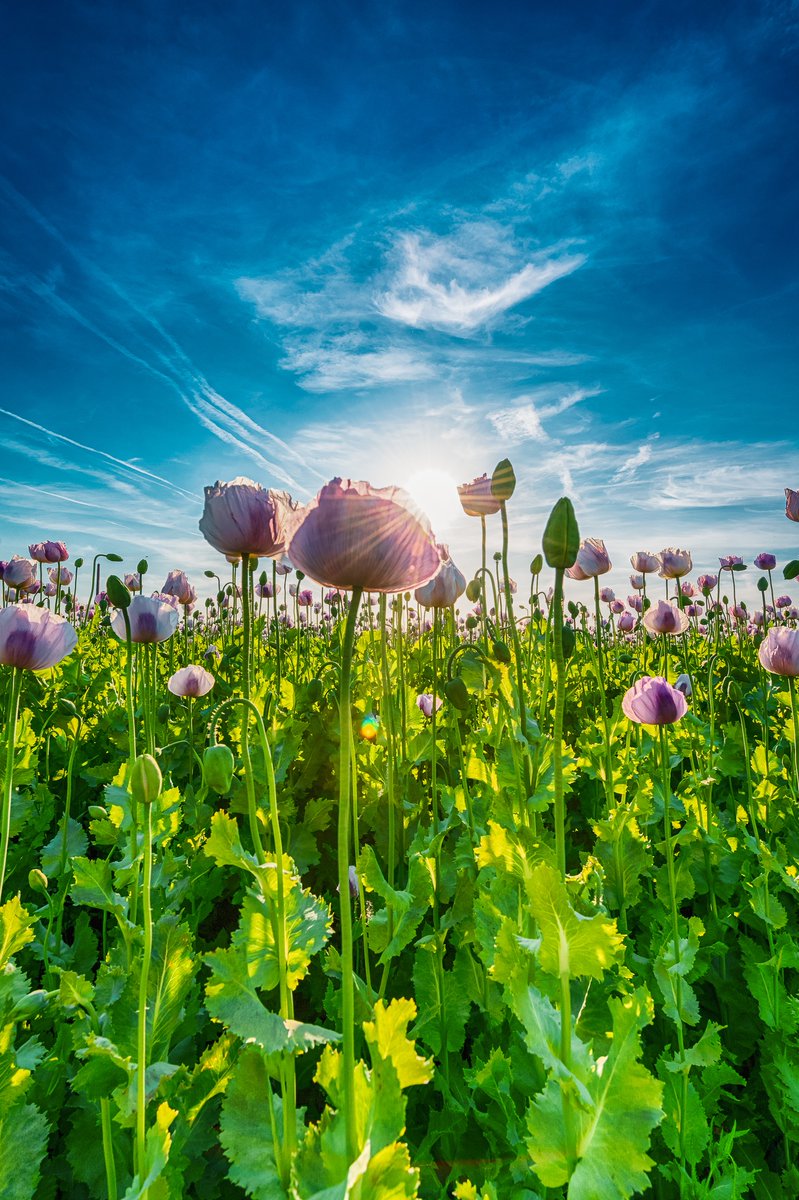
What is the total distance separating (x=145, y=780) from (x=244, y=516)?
508mm

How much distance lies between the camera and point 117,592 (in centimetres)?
181

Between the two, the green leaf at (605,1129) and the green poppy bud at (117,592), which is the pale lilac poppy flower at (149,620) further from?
the green leaf at (605,1129)

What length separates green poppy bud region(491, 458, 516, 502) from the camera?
1.86m

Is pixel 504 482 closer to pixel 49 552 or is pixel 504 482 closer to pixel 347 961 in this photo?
pixel 347 961

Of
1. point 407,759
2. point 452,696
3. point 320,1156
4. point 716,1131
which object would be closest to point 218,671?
point 407,759

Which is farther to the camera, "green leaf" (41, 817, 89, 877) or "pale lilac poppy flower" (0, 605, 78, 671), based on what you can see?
"green leaf" (41, 817, 89, 877)

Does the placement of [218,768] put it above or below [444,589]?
below

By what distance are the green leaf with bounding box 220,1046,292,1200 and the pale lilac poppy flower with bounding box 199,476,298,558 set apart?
0.87 metres

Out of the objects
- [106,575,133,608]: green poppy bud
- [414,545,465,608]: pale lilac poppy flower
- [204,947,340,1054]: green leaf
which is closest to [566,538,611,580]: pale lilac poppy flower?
[414,545,465,608]: pale lilac poppy flower

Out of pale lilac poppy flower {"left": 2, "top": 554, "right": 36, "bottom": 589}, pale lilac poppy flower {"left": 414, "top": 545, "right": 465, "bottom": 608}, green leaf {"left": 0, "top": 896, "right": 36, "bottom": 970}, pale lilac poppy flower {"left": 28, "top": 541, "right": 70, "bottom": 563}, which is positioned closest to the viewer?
green leaf {"left": 0, "top": 896, "right": 36, "bottom": 970}

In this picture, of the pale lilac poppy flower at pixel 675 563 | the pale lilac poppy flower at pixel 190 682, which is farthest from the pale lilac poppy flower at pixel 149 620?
the pale lilac poppy flower at pixel 675 563

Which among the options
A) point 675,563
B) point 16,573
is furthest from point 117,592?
point 675,563

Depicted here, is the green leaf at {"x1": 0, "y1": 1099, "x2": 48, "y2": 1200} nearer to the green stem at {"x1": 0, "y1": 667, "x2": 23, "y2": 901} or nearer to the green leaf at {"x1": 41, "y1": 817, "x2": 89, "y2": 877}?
the green stem at {"x1": 0, "y1": 667, "x2": 23, "y2": 901}

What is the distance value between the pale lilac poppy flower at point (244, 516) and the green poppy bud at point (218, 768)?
1.26 feet
